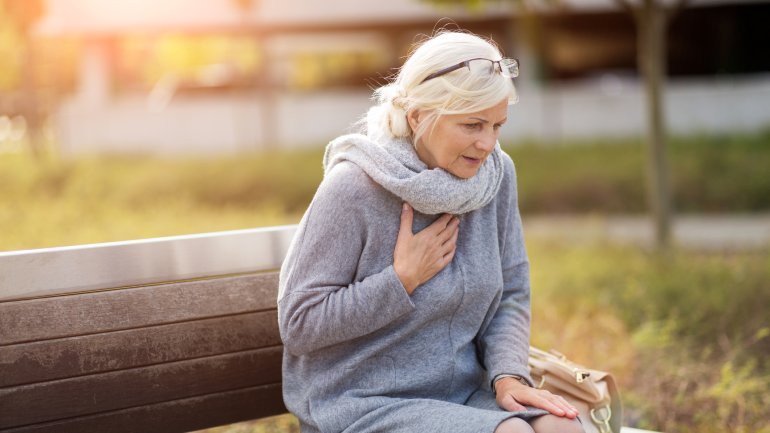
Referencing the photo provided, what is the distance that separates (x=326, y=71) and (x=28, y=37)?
26.5 ft

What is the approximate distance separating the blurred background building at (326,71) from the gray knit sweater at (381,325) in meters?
14.1

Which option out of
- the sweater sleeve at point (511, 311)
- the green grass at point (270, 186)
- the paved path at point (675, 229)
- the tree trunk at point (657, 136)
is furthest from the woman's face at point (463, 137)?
the green grass at point (270, 186)

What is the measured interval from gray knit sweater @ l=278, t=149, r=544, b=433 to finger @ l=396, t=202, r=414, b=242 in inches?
0.8

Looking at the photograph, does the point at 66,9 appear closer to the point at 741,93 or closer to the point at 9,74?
the point at 9,74

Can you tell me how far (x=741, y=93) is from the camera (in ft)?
57.1

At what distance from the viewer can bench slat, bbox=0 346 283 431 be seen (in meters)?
2.65

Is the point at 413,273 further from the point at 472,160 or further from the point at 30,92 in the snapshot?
the point at 30,92

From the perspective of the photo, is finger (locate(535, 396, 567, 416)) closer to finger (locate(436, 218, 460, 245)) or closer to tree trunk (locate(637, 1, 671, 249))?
finger (locate(436, 218, 460, 245))

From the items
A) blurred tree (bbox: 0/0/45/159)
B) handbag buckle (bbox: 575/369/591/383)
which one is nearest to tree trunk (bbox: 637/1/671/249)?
handbag buckle (bbox: 575/369/591/383)

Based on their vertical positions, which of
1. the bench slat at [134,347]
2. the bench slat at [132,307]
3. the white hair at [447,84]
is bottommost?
the bench slat at [134,347]

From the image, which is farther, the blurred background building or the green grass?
the blurred background building

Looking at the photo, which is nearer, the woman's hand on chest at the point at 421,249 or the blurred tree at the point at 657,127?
the woman's hand on chest at the point at 421,249

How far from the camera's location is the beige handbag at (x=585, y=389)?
2.78m

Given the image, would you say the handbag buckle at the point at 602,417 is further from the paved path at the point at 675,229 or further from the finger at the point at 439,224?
the paved path at the point at 675,229
